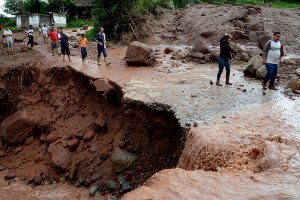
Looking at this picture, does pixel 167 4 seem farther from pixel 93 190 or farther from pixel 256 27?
pixel 93 190

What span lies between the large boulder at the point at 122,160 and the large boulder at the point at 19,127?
435 centimetres

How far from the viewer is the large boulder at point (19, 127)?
12.4m

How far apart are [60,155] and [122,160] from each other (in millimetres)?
2722

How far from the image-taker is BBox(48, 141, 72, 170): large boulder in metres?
11.1

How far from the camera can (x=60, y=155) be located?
37.1ft

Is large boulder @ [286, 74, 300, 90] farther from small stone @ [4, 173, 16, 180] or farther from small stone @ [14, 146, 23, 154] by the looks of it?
small stone @ [14, 146, 23, 154]

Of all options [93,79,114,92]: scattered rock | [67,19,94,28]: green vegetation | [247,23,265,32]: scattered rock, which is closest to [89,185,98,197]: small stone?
[93,79,114,92]: scattered rock

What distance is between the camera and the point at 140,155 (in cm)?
998

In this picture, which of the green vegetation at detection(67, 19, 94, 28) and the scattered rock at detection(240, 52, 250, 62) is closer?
the scattered rock at detection(240, 52, 250, 62)

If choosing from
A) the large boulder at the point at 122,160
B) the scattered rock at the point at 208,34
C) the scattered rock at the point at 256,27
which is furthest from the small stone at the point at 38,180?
the scattered rock at the point at 256,27

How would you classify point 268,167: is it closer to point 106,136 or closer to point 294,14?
point 106,136

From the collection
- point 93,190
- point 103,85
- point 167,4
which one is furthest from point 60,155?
point 167,4

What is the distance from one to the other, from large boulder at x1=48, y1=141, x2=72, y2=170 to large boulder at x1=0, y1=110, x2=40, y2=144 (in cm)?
153

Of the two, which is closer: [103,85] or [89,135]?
[103,85]
